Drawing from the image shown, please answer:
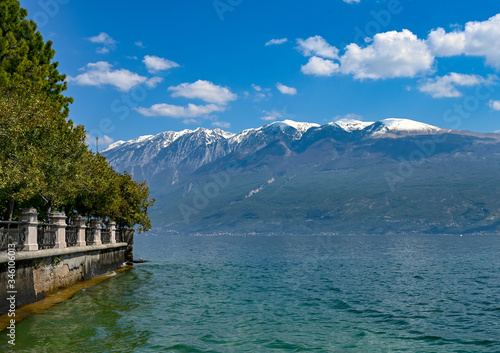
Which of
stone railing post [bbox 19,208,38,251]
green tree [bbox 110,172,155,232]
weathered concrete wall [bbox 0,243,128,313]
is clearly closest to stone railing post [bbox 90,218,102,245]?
weathered concrete wall [bbox 0,243,128,313]

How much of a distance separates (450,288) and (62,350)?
3694 centimetres

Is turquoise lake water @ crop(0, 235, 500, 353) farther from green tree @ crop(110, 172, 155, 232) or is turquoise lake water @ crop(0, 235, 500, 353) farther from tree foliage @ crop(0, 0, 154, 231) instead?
green tree @ crop(110, 172, 155, 232)

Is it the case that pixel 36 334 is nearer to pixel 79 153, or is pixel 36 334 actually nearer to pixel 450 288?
pixel 79 153

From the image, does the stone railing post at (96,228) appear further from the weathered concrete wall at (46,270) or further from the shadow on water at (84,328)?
the shadow on water at (84,328)

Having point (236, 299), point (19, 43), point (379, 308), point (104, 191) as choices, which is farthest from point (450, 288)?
point (19, 43)

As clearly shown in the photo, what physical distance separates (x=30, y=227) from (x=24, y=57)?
732 inches

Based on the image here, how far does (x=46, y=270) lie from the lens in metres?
26.6

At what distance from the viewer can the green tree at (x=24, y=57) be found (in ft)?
116

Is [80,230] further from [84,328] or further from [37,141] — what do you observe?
[84,328]

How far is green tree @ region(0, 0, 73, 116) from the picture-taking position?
35406 millimetres

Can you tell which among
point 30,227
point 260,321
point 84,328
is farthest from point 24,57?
point 260,321

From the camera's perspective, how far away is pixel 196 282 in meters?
45.0

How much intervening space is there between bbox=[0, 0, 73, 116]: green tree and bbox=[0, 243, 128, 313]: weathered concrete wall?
12.7 metres

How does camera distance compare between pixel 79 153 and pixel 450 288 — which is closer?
pixel 79 153
